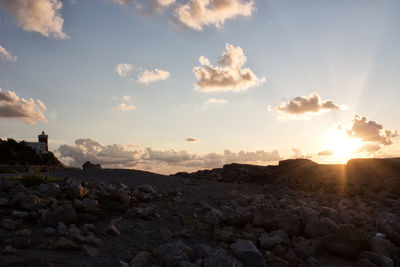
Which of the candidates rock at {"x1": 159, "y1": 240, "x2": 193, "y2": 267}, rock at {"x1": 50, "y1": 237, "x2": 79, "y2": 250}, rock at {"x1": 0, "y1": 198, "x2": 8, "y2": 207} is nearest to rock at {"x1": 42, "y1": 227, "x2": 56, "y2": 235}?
rock at {"x1": 50, "y1": 237, "x2": 79, "y2": 250}

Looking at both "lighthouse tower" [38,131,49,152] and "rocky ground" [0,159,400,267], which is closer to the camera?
"rocky ground" [0,159,400,267]

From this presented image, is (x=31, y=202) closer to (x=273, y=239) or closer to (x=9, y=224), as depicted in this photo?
(x=9, y=224)

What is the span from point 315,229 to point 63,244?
411 cm

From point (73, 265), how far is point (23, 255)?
619 mm

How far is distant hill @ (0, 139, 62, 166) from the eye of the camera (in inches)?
1076

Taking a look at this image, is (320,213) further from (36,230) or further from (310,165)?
(310,165)

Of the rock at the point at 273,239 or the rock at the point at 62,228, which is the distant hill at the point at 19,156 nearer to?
the rock at the point at 62,228

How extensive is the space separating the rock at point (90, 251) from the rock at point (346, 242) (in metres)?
3.48

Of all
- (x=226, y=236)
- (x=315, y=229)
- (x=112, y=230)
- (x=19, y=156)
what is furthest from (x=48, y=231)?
(x=19, y=156)

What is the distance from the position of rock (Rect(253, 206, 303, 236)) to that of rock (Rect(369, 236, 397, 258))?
114 cm

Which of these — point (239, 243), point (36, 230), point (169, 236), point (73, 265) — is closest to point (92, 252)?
point (73, 265)

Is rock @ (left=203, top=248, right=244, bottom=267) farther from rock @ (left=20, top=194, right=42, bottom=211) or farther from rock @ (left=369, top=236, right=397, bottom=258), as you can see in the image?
rock @ (left=20, top=194, right=42, bottom=211)

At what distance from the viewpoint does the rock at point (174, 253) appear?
3.89 m

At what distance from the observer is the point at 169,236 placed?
5020mm
